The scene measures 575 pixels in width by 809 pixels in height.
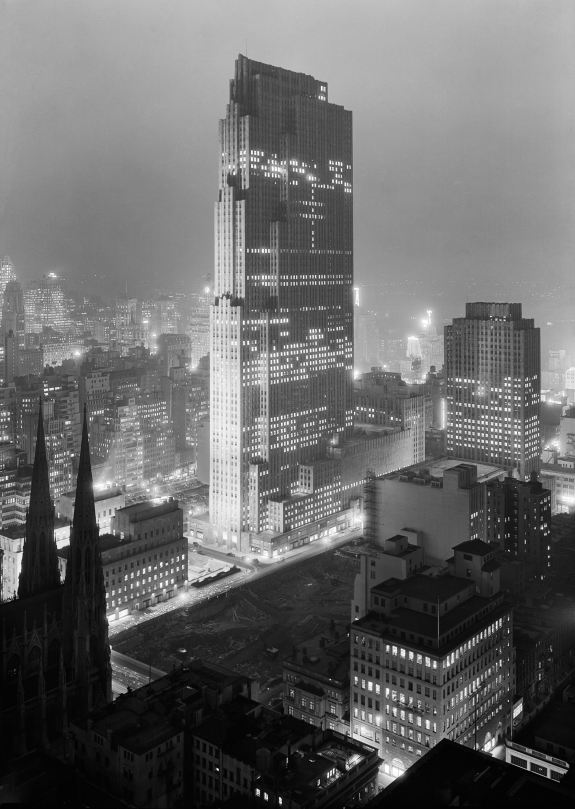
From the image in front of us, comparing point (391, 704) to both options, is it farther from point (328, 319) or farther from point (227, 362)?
point (328, 319)

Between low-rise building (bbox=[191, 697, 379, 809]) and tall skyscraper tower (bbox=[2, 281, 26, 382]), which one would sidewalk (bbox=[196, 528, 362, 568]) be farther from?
tall skyscraper tower (bbox=[2, 281, 26, 382])

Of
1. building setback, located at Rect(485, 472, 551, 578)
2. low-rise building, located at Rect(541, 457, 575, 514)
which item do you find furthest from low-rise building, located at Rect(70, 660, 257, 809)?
low-rise building, located at Rect(541, 457, 575, 514)

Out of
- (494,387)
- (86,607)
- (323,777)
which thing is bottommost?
(323,777)

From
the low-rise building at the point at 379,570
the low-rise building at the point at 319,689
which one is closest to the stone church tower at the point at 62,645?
the low-rise building at the point at 319,689

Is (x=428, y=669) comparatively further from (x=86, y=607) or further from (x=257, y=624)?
(x=257, y=624)

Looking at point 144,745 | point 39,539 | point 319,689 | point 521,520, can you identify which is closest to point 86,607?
point 39,539

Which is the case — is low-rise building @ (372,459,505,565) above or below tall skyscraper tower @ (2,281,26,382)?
below
